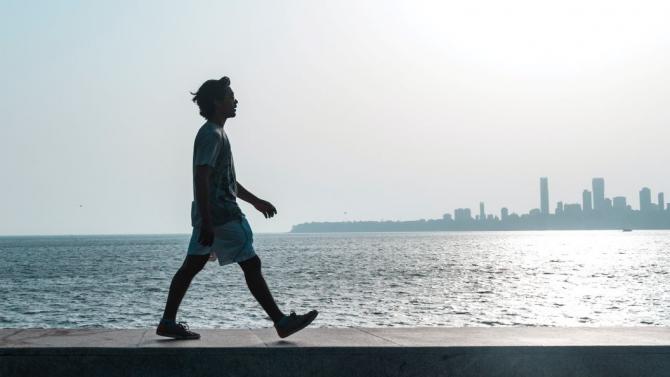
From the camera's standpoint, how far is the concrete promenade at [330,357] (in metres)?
5.24

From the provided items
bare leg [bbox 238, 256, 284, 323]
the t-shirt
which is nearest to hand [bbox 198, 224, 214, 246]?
the t-shirt

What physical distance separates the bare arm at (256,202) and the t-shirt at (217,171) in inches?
16.6

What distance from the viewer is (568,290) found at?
5378cm

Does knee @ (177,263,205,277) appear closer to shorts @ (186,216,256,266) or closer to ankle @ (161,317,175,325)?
shorts @ (186,216,256,266)

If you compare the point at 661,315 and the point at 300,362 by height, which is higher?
A: the point at 300,362

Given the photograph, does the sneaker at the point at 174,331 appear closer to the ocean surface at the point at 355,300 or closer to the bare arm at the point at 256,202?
the bare arm at the point at 256,202

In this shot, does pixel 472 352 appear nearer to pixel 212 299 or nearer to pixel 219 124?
pixel 219 124

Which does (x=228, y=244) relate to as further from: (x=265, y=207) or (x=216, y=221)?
(x=265, y=207)

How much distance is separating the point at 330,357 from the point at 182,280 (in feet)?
4.80

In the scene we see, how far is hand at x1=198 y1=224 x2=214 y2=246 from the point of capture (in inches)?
237

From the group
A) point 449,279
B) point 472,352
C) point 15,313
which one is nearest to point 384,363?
point 472,352

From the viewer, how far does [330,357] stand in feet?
17.6

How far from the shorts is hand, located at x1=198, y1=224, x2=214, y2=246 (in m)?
0.16

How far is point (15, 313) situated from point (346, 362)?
32.4 m
